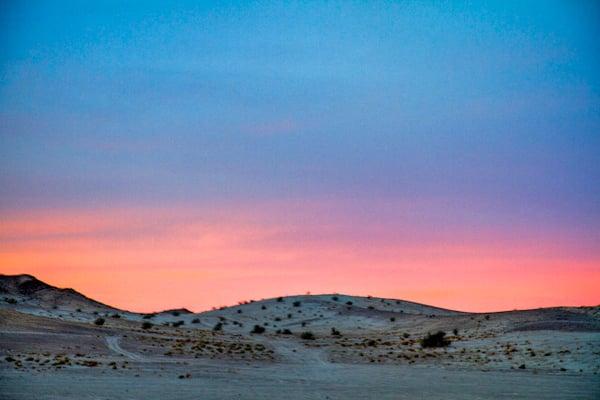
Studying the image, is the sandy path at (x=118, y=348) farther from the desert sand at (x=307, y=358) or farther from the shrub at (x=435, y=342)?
the shrub at (x=435, y=342)

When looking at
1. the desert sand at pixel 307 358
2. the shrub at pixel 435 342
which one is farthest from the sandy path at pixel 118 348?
the shrub at pixel 435 342

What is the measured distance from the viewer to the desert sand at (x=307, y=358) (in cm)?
3067

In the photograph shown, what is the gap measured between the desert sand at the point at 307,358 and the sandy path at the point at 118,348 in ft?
0.26

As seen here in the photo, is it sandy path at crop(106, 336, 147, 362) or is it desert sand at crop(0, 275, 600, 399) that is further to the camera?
sandy path at crop(106, 336, 147, 362)

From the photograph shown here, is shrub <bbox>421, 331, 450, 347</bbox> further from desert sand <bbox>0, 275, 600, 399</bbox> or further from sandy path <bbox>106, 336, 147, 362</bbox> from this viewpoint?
sandy path <bbox>106, 336, 147, 362</bbox>

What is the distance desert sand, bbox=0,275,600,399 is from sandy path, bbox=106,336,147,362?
0.26 ft

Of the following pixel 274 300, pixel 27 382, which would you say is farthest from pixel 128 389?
pixel 274 300

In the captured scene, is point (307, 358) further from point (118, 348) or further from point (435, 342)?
point (118, 348)

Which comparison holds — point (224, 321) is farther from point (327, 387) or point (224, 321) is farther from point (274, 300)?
point (327, 387)

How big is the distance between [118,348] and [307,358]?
11509 mm

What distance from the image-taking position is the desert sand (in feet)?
101

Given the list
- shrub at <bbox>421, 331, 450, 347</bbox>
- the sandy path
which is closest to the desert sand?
the sandy path

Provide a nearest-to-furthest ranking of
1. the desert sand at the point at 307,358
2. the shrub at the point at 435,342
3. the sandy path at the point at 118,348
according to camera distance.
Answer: the desert sand at the point at 307,358 < the sandy path at the point at 118,348 < the shrub at the point at 435,342

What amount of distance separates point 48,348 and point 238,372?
13.0 metres
